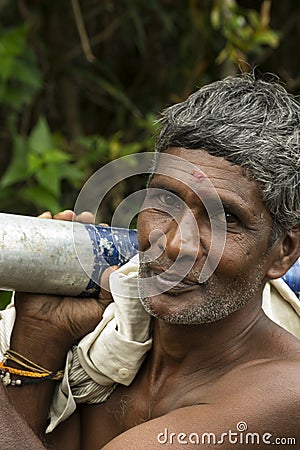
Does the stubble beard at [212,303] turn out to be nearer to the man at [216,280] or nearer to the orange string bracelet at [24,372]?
the man at [216,280]

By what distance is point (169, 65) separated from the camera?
552 cm

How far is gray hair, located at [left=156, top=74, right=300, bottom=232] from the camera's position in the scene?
84.0 inches

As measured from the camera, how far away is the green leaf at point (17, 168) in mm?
4344

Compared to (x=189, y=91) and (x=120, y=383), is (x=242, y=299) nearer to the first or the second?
(x=120, y=383)

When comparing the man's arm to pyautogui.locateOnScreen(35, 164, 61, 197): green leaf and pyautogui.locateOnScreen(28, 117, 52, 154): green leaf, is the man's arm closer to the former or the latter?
pyautogui.locateOnScreen(35, 164, 61, 197): green leaf

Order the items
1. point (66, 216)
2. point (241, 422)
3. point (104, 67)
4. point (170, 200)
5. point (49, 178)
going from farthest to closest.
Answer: point (104, 67)
point (49, 178)
point (66, 216)
point (170, 200)
point (241, 422)

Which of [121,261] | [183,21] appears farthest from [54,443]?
[183,21]

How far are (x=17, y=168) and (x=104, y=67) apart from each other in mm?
1108

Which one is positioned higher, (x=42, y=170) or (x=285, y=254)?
(x=285, y=254)

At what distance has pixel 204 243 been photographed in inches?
82.7

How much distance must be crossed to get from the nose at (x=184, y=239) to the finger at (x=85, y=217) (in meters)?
0.36

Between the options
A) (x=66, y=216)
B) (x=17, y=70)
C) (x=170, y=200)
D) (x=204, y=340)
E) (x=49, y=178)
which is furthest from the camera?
(x=17, y=70)

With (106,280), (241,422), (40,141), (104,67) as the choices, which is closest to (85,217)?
(106,280)

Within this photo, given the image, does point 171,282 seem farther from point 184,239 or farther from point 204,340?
point 204,340
